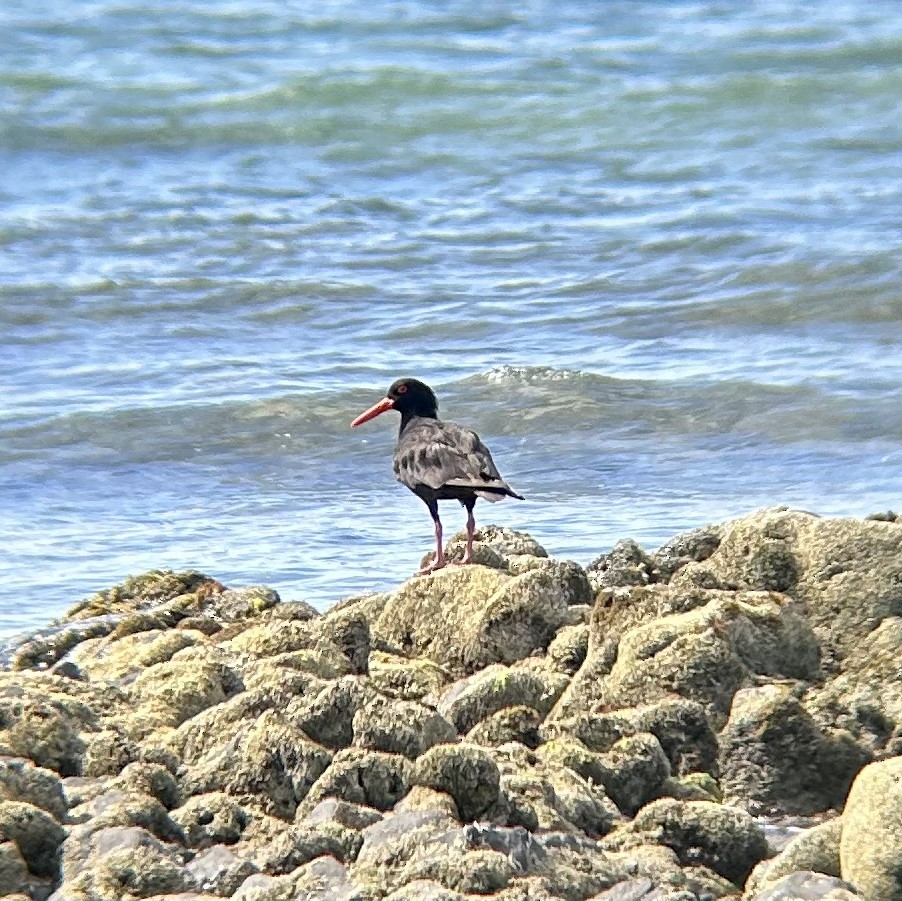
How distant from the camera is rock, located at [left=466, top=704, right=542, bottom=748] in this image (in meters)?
5.23

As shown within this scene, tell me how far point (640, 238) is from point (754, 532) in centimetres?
839

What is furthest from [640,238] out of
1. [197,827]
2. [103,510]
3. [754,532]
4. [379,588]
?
[197,827]

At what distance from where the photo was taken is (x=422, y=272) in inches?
559

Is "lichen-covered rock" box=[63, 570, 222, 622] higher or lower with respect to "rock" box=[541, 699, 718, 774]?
higher

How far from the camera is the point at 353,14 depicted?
2294 cm

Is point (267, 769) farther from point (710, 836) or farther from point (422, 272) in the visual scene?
point (422, 272)

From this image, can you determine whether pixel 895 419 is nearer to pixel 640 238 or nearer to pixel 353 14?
pixel 640 238

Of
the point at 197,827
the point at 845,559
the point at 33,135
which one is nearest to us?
the point at 197,827

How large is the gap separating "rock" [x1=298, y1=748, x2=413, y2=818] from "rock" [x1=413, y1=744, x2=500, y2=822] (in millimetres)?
109

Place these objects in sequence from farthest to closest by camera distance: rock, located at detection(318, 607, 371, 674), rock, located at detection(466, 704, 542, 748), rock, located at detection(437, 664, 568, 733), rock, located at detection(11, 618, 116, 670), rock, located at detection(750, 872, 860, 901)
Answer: rock, located at detection(11, 618, 116, 670) < rock, located at detection(318, 607, 371, 674) < rock, located at detection(437, 664, 568, 733) < rock, located at detection(466, 704, 542, 748) < rock, located at detection(750, 872, 860, 901)

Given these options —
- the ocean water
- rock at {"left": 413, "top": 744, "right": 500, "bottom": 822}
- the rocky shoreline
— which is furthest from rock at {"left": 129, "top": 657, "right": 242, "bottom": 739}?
the ocean water

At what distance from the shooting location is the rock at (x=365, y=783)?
4.66m

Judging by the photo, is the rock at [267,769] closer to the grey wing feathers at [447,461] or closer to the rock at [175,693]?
the rock at [175,693]

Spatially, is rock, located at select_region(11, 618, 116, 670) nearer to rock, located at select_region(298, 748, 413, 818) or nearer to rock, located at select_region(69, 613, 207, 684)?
rock, located at select_region(69, 613, 207, 684)
